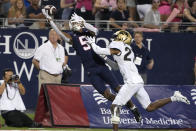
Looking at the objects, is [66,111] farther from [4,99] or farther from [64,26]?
[64,26]

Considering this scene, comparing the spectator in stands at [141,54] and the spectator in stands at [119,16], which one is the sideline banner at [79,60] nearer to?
the spectator in stands at [119,16]

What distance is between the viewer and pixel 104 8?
18.7m

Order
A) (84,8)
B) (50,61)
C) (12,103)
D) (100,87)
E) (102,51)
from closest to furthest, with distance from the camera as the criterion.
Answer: (102,51), (100,87), (12,103), (50,61), (84,8)

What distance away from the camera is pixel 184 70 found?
18.8 meters

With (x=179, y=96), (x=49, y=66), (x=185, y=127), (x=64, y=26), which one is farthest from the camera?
(x=64, y=26)

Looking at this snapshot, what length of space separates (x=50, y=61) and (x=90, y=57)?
214cm

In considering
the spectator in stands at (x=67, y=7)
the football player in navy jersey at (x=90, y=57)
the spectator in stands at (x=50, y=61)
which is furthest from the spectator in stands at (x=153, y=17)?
the football player in navy jersey at (x=90, y=57)

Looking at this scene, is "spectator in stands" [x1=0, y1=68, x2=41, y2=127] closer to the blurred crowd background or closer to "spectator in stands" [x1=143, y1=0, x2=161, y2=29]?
the blurred crowd background

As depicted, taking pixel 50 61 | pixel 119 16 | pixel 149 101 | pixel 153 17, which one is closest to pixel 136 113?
pixel 149 101

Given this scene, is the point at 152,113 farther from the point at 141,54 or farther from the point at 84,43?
the point at 84,43

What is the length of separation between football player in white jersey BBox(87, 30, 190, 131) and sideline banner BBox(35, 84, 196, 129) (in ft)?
3.71

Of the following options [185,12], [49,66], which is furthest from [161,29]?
[49,66]

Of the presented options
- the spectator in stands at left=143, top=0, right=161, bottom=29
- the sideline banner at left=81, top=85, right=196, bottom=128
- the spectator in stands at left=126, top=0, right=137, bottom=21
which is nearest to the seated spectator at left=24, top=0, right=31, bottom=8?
the spectator in stands at left=126, top=0, right=137, bottom=21

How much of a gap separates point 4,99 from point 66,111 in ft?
4.26
